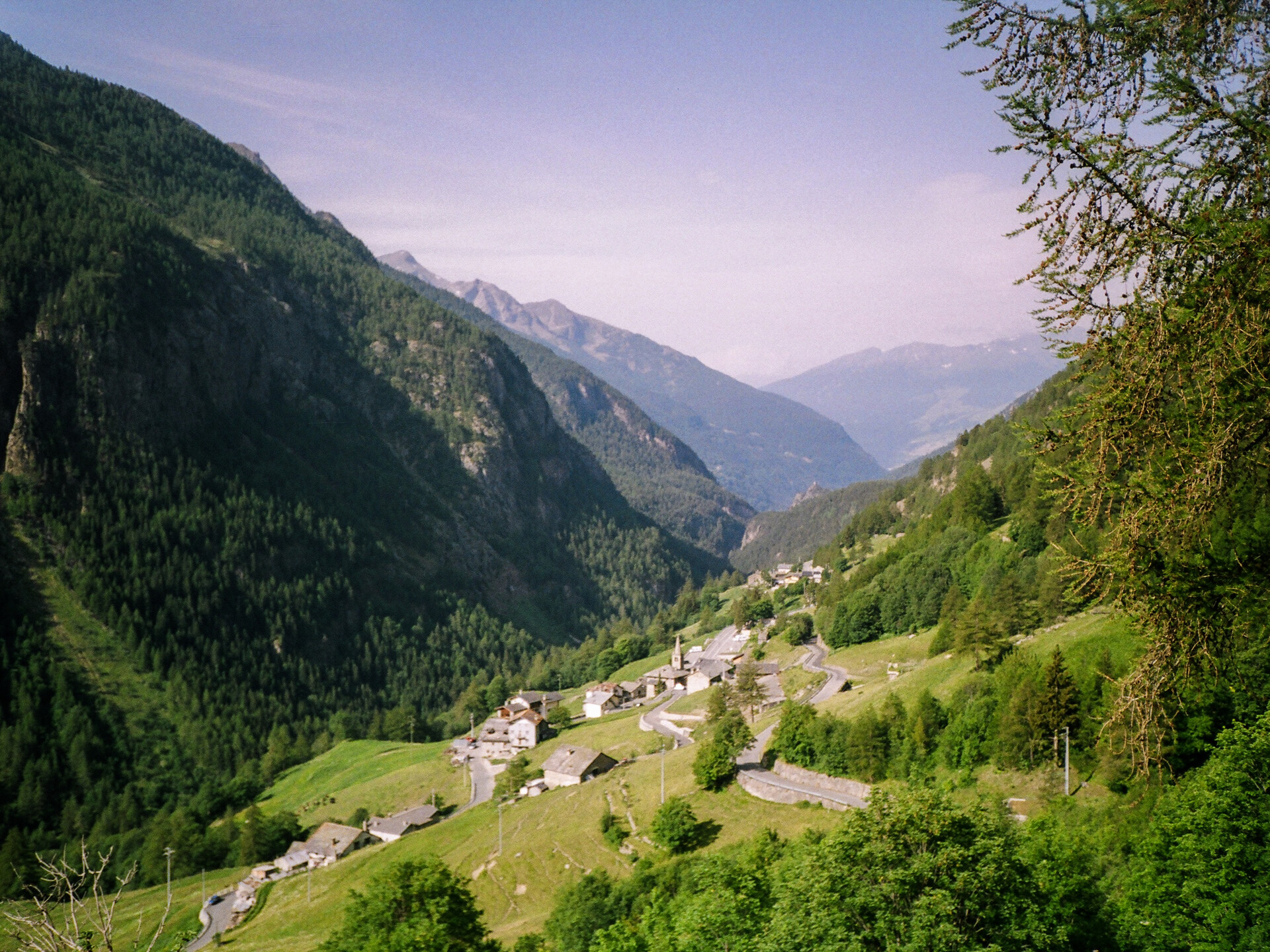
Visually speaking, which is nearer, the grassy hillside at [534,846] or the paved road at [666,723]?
the grassy hillside at [534,846]

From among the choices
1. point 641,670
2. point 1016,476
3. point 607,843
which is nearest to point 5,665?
point 641,670

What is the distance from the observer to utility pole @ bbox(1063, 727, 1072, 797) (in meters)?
38.7

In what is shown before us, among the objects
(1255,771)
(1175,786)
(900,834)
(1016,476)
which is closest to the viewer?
(900,834)

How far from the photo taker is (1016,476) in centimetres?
9081

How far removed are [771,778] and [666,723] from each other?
4367 centimetres

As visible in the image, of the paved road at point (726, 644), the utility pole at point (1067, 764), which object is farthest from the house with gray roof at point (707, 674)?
the utility pole at point (1067, 764)

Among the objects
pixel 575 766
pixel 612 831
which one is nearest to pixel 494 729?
pixel 575 766

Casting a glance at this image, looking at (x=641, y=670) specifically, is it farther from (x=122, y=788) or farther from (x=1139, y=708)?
(x=1139, y=708)

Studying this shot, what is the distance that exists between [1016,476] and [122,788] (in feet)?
483

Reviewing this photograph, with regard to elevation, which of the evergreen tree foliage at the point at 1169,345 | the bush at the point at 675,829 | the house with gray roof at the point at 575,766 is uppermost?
the evergreen tree foliage at the point at 1169,345

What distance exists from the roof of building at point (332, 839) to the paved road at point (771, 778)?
2034 inches

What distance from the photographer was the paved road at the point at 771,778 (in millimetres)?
51625

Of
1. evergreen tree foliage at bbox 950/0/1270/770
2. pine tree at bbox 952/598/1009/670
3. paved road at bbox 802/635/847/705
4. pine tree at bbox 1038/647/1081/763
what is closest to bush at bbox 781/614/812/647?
paved road at bbox 802/635/847/705

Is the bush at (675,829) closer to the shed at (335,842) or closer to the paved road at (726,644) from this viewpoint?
the shed at (335,842)
